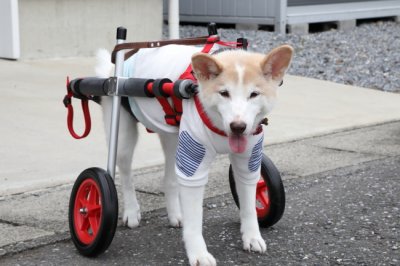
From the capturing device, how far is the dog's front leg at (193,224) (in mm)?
4188

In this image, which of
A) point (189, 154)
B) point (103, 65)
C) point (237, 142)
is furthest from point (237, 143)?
point (103, 65)

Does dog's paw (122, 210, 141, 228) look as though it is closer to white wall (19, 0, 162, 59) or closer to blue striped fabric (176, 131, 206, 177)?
blue striped fabric (176, 131, 206, 177)

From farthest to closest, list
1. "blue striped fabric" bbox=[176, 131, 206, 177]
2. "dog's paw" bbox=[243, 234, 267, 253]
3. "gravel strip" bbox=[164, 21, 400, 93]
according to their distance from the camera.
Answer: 1. "gravel strip" bbox=[164, 21, 400, 93]
2. "dog's paw" bbox=[243, 234, 267, 253]
3. "blue striped fabric" bbox=[176, 131, 206, 177]

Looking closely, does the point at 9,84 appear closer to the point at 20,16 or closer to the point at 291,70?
the point at 20,16

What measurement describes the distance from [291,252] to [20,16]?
7.29m

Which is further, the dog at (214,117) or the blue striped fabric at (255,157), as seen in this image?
the blue striped fabric at (255,157)

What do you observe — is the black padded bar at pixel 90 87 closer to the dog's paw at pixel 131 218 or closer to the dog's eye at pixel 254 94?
the dog's paw at pixel 131 218

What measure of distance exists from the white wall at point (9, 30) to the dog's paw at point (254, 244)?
6851mm

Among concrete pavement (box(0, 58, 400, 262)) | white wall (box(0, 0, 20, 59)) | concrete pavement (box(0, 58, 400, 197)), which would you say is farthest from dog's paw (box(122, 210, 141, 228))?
white wall (box(0, 0, 20, 59))

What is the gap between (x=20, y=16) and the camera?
10906 millimetres

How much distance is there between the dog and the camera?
3.96 meters

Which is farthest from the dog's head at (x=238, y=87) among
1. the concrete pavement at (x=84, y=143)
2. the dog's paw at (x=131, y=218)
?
the concrete pavement at (x=84, y=143)

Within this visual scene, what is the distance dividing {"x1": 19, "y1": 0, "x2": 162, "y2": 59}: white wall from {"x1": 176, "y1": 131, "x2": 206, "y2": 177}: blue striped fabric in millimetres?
7159

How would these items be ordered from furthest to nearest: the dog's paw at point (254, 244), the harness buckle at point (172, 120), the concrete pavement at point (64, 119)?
the concrete pavement at point (64, 119), the dog's paw at point (254, 244), the harness buckle at point (172, 120)
